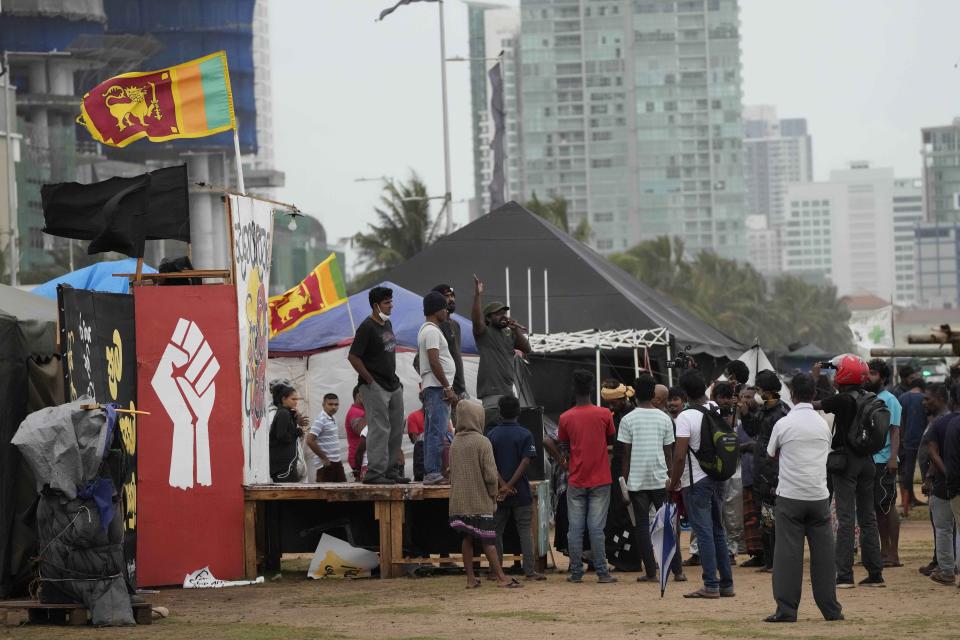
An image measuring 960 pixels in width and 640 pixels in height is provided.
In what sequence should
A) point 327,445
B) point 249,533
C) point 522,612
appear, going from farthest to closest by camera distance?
1. point 327,445
2. point 249,533
3. point 522,612

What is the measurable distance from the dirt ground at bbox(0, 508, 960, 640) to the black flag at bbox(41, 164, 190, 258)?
2953 millimetres

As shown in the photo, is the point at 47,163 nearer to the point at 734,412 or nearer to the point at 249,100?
the point at 249,100

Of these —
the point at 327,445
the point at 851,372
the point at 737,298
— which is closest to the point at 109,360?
the point at 327,445

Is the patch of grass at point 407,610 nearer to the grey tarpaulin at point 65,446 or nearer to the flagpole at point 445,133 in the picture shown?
the grey tarpaulin at point 65,446

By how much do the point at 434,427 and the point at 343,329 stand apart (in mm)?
8219

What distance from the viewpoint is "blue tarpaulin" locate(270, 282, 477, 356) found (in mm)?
22562

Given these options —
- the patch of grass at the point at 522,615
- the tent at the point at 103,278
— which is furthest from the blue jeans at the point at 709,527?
the tent at the point at 103,278

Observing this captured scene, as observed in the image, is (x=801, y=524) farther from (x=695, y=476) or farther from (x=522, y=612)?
(x=522, y=612)

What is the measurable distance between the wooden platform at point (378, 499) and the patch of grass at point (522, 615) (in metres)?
2.34

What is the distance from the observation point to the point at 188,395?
14.2 metres

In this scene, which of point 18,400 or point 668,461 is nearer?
point 18,400

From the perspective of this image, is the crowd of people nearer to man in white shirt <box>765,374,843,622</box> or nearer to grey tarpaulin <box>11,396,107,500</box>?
man in white shirt <box>765,374,843,622</box>

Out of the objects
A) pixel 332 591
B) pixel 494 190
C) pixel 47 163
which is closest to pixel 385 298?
pixel 332 591

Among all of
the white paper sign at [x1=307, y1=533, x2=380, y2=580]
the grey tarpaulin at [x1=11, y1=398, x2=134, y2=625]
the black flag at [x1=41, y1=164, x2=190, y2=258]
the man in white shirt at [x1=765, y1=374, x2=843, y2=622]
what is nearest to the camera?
the white paper sign at [x1=307, y1=533, x2=380, y2=580]
